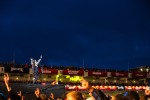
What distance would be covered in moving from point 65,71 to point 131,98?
48271 mm

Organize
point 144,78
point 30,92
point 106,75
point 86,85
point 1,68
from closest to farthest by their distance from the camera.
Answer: point 86,85 < point 30,92 < point 1,68 < point 106,75 < point 144,78

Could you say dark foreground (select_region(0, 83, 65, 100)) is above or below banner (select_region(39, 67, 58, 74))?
below

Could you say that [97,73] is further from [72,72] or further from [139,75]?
[139,75]

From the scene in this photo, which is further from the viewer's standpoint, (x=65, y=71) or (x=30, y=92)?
(x=65, y=71)

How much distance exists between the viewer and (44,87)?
15.1m

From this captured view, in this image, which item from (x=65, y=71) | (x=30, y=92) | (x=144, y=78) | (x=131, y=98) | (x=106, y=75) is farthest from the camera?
(x=144, y=78)

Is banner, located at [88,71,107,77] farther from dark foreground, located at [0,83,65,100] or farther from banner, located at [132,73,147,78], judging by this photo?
dark foreground, located at [0,83,65,100]

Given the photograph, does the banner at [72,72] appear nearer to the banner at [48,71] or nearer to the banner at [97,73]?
the banner at [48,71]

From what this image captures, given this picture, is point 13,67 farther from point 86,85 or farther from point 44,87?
point 86,85

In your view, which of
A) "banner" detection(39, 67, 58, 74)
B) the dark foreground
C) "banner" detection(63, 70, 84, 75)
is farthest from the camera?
"banner" detection(63, 70, 84, 75)

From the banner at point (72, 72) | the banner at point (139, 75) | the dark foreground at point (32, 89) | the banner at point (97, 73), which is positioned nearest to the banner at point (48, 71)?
the banner at point (72, 72)

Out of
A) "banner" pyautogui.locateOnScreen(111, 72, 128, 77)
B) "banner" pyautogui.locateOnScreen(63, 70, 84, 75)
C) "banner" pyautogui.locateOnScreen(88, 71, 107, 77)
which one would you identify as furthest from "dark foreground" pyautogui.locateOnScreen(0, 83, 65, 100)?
Answer: "banner" pyautogui.locateOnScreen(111, 72, 128, 77)

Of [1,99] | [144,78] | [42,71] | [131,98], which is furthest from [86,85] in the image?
[144,78]

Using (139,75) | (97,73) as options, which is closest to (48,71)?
(97,73)
